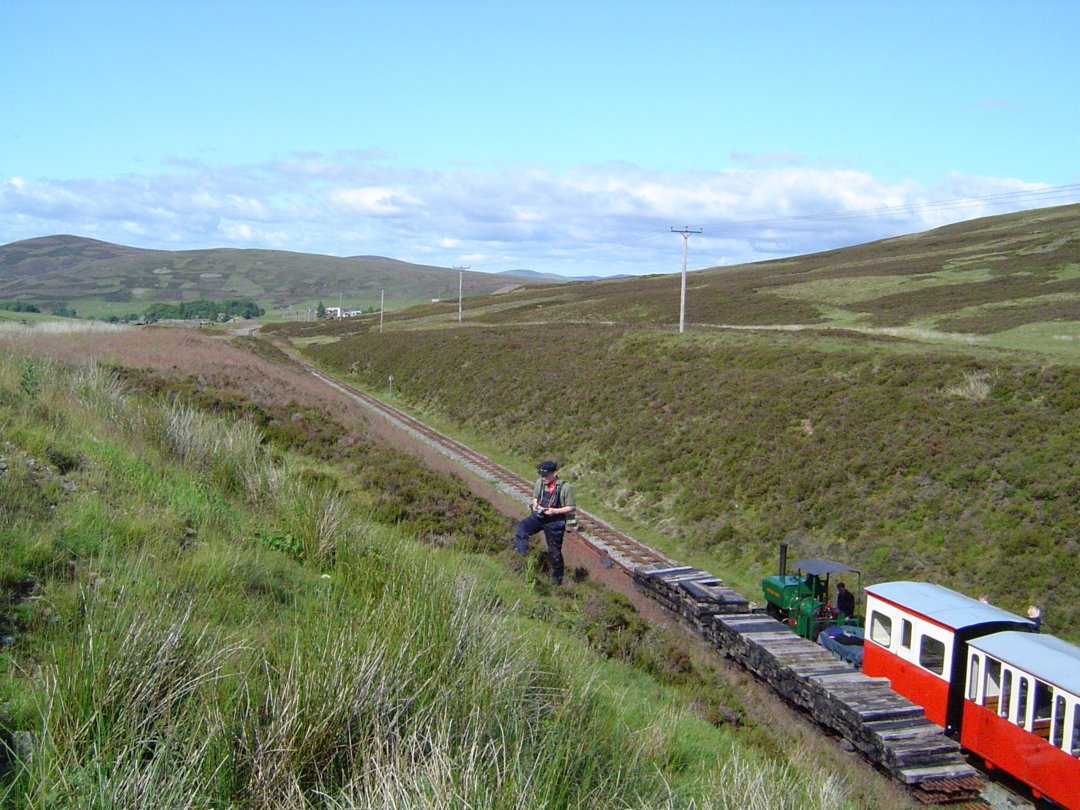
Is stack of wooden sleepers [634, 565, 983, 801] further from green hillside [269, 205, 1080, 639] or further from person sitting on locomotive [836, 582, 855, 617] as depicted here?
green hillside [269, 205, 1080, 639]

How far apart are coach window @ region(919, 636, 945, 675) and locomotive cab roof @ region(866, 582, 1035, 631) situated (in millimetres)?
→ 376

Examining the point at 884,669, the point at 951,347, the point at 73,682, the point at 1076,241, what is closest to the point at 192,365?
the point at 884,669

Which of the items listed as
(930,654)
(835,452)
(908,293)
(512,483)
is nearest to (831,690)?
(930,654)

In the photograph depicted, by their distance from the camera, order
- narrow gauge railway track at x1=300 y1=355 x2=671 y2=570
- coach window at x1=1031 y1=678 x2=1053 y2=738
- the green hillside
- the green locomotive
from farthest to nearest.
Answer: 1. narrow gauge railway track at x1=300 y1=355 x2=671 y2=570
2. the green hillside
3. the green locomotive
4. coach window at x1=1031 y1=678 x2=1053 y2=738

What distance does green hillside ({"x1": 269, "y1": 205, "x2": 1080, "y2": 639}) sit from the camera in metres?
17.9

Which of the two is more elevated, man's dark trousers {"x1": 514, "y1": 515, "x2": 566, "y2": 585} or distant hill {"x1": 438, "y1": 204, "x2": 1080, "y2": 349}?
distant hill {"x1": 438, "y1": 204, "x2": 1080, "y2": 349}

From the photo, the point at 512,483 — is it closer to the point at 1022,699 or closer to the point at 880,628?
the point at 880,628

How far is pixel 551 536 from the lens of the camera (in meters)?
11.1

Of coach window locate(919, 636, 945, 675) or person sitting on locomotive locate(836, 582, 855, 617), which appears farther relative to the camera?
person sitting on locomotive locate(836, 582, 855, 617)

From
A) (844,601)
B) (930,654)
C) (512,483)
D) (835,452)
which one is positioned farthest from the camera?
(512,483)

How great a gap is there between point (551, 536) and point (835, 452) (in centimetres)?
1384

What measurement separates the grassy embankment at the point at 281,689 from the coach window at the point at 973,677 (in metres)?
4.84

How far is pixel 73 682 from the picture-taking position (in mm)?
3617

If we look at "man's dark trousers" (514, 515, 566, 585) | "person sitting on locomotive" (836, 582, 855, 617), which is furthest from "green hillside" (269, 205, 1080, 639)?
"man's dark trousers" (514, 515, 566, 585)
